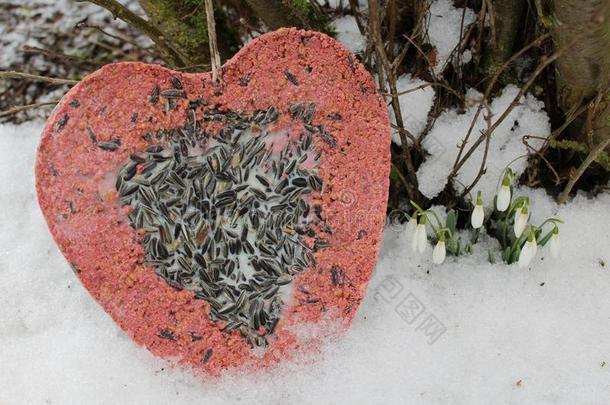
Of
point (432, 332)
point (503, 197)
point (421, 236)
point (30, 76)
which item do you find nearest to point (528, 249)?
point (503, 197)

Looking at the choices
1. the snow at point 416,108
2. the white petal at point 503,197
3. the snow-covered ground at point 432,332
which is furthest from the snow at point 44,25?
the white petal at point 503,197

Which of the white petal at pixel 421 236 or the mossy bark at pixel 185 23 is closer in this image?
the white petal at pixel 421 236

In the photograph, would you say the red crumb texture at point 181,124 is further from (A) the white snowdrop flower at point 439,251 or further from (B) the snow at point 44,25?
(B) the snow at point 44,25

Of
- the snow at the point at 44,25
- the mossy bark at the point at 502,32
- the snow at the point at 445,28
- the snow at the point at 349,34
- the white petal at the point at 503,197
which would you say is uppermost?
the mossy bark at the point at 502,32

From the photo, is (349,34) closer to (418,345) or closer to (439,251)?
(439,251)

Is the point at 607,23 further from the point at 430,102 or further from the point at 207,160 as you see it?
the point at 207,160

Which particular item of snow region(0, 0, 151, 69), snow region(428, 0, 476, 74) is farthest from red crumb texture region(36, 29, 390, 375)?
snow region(0, 0, 151, 69)

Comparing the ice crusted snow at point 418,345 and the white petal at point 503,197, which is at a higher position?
the white petal at point 503,197
